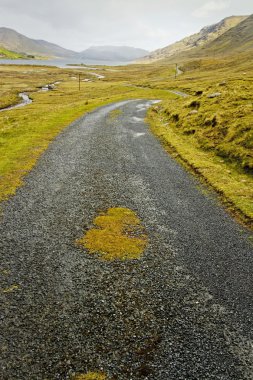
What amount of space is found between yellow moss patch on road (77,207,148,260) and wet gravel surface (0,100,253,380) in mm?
437

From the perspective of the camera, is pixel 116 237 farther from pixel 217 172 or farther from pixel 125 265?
pixel 217 172

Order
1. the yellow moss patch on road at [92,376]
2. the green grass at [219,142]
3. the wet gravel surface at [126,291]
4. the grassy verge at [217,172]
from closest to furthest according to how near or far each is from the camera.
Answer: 1. the yellow moss patch on road at [92,376]
2. the wet gravel surface at [126,291]
3. the grassy verge at [217,172]
4. the green grass at [219,142]

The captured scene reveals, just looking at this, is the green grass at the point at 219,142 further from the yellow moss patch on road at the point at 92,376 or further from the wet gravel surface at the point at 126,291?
the yellow moss patch on road at the point at 92,376

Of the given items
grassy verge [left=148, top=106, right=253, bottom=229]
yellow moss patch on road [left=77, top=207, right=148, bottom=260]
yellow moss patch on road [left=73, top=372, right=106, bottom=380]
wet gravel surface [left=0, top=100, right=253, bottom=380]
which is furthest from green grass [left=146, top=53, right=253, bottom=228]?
yellow moss patch on road [left=73, top=372, right=106, bottom=380]

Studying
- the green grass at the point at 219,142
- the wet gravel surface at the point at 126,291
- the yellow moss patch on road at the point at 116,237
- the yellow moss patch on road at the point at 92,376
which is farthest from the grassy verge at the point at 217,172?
the yellow moss patch on road at the point at 92,376

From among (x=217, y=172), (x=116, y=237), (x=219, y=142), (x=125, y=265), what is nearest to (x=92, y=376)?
(x=125, y=265)

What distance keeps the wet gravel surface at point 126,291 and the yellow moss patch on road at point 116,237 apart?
437 millimetres

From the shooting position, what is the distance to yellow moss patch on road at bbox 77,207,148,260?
42.5 feet

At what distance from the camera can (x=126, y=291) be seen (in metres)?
10.9

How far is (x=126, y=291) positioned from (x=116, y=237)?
11.5ft

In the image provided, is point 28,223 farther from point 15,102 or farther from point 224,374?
point 15,102

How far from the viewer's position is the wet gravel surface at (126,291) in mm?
8234

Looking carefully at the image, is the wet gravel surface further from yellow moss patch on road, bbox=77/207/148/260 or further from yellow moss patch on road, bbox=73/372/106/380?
yellow moss patch on road, bbox=77/207/148/260

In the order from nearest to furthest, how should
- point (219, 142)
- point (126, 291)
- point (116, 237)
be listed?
point (126, 291) < point (116, 237) < point (219, 142)
